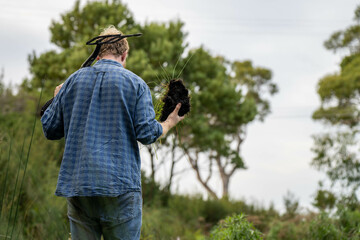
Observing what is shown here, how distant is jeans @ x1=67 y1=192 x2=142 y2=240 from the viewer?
2537 millimetres

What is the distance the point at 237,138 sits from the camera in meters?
25.4

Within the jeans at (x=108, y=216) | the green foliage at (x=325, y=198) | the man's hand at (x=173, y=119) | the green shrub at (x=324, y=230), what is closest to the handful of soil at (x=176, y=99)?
the man's hand at (x=173, y=119)

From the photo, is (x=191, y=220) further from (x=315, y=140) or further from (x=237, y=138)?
(x=237, y=138)

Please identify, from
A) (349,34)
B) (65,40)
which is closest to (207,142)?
(65,40)

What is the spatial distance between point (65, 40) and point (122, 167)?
682 inches

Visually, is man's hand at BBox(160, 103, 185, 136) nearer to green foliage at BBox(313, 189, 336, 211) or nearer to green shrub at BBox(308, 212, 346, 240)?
green shrub at BBox(308, 212, 346, 240)

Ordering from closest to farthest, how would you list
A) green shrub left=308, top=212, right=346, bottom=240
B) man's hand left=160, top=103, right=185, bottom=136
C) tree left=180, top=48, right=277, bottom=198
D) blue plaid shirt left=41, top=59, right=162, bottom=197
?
blue plaid shirt left=41, top=59, right=162, bottom=197
man's hand left=160, top=103, right=185, bottom=136
green shrub left=308, top=212, right=346, bottom=240
tree left=180, top=48, right=277, bottom=198

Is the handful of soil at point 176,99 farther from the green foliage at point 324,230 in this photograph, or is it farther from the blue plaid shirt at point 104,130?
the green foliage at point 324,230

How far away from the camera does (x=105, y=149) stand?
8.31 ft

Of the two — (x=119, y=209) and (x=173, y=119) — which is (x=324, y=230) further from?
(x=119, y=209)

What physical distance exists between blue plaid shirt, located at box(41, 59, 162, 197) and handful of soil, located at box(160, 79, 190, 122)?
1.21ft

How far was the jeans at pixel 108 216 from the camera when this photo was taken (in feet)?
8.32

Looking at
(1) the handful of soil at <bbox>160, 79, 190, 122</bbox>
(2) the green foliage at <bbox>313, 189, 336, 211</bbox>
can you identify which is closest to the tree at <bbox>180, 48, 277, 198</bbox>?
(2) the green foliage at <bbox>313, 189, 336, 211</bbox>

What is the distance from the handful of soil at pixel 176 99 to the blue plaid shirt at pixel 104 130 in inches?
14.6
